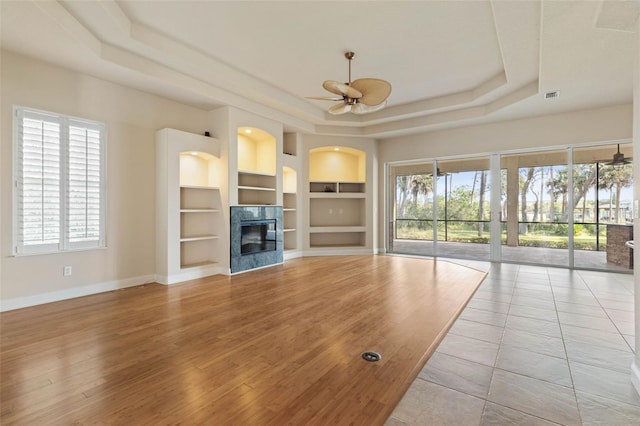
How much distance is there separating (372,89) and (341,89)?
44 cm

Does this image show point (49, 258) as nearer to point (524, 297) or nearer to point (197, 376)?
point (197, 376)

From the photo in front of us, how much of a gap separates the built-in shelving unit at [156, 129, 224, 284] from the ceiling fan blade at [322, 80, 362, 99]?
109 inches

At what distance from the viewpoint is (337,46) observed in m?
4.21

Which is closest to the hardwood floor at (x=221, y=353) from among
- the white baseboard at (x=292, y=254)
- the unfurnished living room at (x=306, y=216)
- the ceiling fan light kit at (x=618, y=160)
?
the unfurnished living room at (x=306, y=216)

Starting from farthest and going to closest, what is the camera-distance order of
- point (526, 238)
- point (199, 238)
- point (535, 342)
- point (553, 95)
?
point (526, 238) < point (199, 238) < point (553, 95) < point (535, 342)

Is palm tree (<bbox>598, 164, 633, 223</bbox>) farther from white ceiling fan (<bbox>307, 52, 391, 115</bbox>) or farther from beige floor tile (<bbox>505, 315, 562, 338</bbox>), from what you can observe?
white ceiling fan (<bbox>307, 52, 391, 115</bbox>)

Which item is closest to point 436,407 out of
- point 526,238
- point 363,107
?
point 363,107

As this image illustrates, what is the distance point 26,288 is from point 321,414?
4.16 m

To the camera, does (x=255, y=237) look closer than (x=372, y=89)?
No

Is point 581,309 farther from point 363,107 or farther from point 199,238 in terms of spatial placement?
point 199,238

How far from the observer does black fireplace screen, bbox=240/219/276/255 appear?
5.93 m

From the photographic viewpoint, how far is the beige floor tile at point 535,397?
6.04 ft

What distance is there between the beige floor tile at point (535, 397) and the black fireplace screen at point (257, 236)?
183 inches

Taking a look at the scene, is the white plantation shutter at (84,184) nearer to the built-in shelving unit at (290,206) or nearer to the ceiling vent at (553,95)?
the built-in shelving unit at (290,206)
